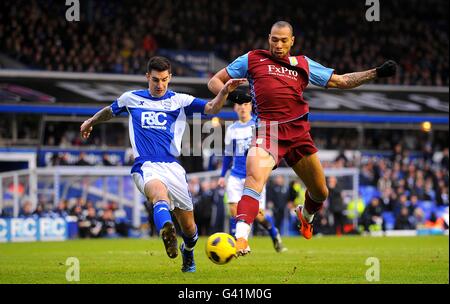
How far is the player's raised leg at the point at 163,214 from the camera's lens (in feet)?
32.6

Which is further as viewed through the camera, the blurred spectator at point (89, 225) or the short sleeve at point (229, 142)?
the blurred spectator at point (89, 225)

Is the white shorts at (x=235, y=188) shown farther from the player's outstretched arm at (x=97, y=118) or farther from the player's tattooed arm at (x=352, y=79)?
the player's tattooed arm at (x=352, y=79)

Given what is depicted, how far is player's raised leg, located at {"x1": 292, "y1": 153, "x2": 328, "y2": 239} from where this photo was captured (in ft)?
35.8

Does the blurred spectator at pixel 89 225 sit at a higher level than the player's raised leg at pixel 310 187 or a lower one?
lower

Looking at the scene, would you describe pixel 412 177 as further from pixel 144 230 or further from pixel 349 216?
pixel 144 230

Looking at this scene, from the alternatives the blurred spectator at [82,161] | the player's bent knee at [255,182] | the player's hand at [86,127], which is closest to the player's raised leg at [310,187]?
the player's bent knee at [255,182]

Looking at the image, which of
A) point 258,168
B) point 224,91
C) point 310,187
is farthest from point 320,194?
point 224,91

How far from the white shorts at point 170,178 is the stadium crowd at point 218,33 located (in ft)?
69.1

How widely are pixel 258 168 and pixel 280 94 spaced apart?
100 cm

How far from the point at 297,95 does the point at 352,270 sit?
3.20 meters

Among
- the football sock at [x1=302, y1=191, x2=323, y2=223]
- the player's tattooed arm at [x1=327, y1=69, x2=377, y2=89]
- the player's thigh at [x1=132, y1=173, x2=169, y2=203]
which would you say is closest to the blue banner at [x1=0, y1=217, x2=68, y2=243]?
the football sock at [x1=302, y1=191, x2=323, y2=223]

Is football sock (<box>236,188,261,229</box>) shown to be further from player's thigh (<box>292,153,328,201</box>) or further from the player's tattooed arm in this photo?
the player's tattooed arm

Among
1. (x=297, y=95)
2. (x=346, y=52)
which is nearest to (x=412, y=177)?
(x=346, y=52)

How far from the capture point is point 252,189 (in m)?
10.1
